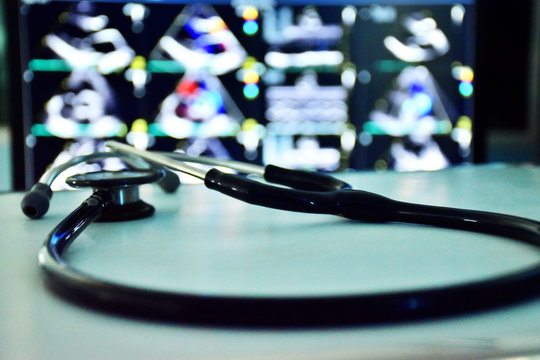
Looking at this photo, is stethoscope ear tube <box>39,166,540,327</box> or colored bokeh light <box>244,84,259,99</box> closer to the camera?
Result: stethoscope ear tube <box>39,166,540,327</box>

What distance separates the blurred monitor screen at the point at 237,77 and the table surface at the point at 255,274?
4.10 ft

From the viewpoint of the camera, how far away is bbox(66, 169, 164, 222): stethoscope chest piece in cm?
40

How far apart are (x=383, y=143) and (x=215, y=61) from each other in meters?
0.55

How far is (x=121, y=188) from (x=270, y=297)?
227mm

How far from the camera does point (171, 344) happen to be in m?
0.20

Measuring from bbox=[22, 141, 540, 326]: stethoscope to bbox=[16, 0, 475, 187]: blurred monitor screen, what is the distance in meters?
1.23

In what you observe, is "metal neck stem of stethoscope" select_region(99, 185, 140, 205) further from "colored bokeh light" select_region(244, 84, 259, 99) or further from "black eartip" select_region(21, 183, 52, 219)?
"colored bokeh light" select_region(244, 84, 259, 99)

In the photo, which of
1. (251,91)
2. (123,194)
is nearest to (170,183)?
(123,194)

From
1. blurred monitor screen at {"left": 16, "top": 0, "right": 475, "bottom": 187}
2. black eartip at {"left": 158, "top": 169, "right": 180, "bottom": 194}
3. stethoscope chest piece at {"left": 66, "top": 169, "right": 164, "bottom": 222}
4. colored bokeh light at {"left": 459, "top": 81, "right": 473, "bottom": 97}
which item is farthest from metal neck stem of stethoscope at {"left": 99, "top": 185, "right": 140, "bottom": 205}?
colored bokeh light at {"left": 459, "top": 81, "right": 473, "bottom": 97}

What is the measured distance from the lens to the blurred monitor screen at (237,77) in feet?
5.50

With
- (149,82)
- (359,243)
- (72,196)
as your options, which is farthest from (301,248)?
(149,82)

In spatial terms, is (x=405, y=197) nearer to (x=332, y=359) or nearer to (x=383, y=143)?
(x=332, y=359)

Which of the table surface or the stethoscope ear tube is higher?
the stethoscope ear tube

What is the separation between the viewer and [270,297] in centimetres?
21
